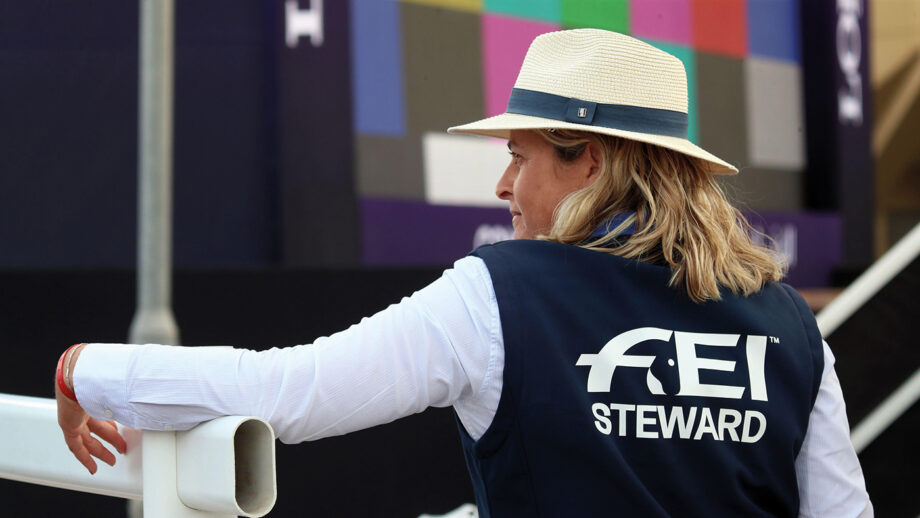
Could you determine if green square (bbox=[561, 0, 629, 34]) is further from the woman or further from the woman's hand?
the woman's hand

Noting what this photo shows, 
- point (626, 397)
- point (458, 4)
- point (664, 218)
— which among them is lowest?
point (626, 397)

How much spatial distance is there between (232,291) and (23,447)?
2.73 m

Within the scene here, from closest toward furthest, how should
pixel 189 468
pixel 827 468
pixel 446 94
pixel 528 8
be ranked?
pixel 189 468 → pixel 827 468 → pixel 446 94 → pixel 528 8

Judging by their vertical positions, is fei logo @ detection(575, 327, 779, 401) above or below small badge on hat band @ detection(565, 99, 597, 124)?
below

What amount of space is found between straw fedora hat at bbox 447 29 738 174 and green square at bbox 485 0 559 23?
4.37 m

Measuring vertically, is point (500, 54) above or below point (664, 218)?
above

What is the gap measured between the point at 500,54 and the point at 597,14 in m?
0.86

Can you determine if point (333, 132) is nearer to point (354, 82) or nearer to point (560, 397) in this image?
point (354, 82)

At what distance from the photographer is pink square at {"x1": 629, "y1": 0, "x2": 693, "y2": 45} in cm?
639

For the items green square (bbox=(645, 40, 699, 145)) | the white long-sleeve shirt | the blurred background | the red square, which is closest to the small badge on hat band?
the white long-sleeve shirt

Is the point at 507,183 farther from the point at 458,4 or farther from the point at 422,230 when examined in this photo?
the point at 458,4

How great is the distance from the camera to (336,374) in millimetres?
1010

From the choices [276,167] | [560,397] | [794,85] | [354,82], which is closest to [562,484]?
[560,397]

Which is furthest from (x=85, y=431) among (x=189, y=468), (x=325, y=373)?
(x=325, y=373)
